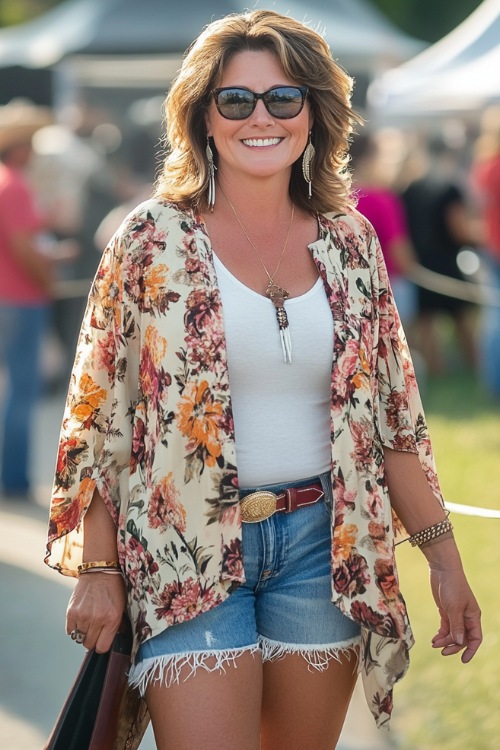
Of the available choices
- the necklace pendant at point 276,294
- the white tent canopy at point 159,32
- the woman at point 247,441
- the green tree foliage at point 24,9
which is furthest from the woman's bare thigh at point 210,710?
the green tree foliage at point 24,9

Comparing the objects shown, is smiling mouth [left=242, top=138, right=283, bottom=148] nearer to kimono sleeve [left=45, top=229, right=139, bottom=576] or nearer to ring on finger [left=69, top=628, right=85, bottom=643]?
kimono sleeve [left=45, top=229, right=139, bottom=576]

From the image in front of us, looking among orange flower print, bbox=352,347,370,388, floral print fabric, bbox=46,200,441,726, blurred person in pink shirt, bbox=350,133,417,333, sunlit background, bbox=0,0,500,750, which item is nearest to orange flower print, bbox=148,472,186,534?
floral print fabric, bbox=46,200,441,726

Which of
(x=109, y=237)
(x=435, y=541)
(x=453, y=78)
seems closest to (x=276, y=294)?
(x=435, y=541)

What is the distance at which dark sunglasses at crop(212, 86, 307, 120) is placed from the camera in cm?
279

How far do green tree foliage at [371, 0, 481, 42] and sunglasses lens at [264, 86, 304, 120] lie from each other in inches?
1675

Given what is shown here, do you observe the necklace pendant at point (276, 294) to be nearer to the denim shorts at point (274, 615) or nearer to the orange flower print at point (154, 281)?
the orange flower print at point (154, 281)

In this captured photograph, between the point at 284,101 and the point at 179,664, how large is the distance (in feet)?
3.96

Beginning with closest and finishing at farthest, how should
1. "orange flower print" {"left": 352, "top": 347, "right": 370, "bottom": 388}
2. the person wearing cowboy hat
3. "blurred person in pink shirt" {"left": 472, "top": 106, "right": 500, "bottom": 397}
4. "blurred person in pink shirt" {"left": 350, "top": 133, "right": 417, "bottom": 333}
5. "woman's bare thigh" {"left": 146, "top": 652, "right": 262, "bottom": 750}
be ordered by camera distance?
"woman's bare thigh" {"left": 146, "top": 652, "right": 262, "bottom": 750} < "orange flower print" {"left": 352, "top": 347, "right": 370, "bottom": 388} < the person wearing cowboy hat < "blurred person in pink shirt" {"left": 350, "top": 133, "right": 417, "bottom": 333} < "blurred person in pink shirt" {"left": 472, "top": 106, "right": 500, "bottom": 397}

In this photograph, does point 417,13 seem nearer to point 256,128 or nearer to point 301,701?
point 256,128

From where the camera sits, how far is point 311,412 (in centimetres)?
276

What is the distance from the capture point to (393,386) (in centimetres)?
290

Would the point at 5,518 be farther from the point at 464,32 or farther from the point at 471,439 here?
the point at 464,32

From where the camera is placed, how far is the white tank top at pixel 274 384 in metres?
2.68

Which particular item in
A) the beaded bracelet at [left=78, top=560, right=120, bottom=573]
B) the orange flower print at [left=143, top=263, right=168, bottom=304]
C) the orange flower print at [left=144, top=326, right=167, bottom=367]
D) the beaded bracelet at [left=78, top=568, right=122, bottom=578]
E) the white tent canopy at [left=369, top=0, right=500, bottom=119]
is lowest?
the beaded bracelet at [left=78, top=568, right=122, bottom=578]
